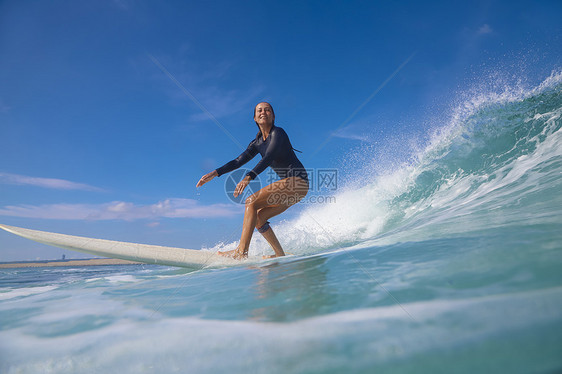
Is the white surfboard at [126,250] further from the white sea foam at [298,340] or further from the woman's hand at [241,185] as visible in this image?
the white sea foam at [298,340]

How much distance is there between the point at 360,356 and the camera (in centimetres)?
102

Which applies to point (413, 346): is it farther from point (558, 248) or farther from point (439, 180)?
point (439, 180)

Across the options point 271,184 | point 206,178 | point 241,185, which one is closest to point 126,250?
point 206,178

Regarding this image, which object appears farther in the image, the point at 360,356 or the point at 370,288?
the point at 370,288

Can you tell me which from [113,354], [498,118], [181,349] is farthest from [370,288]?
[498,118]

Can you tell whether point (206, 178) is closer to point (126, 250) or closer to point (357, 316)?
point (126, 250)

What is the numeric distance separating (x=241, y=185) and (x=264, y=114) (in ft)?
3.51

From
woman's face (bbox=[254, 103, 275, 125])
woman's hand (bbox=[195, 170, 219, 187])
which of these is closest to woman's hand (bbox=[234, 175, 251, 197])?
woman's hand (bbox=[195, 170, 219, 187])

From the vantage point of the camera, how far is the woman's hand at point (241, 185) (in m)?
3.83

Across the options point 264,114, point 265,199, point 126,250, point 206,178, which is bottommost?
point 126,250

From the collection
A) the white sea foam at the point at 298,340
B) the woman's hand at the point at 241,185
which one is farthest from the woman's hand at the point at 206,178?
the white sea foam at the point at 298,340

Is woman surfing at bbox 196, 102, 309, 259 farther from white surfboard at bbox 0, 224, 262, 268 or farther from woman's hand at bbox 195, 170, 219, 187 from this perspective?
white surfboard at bbox 0, 224, 262, 268

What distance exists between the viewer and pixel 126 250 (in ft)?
14.3

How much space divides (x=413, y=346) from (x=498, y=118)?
20.8ft
